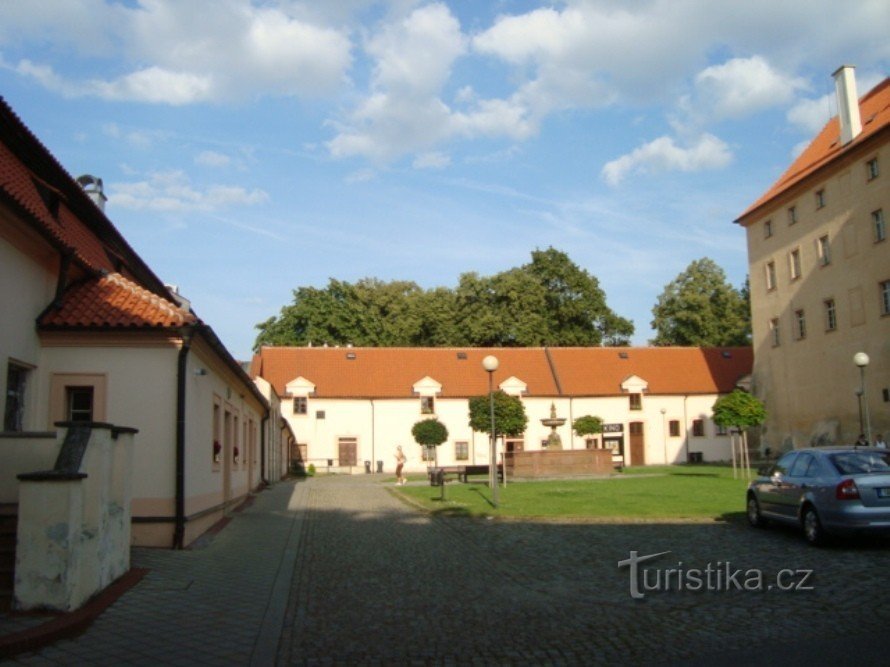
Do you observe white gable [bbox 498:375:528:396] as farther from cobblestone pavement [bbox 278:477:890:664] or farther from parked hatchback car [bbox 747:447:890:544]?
parked hatchback car [bbox 747:447:890:544]

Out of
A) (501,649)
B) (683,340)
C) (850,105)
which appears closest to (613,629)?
(501,649)

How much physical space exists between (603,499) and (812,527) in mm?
8738

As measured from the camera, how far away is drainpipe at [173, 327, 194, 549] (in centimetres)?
1348

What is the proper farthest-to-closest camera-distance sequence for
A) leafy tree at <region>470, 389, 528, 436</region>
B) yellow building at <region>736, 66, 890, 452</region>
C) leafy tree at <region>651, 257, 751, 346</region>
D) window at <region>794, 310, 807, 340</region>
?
leafy tree at <region>651, 257, 751, 346</region> < window at <region>794, 310, 807, 340</region> < yellow building at <region>736, 66, 890, 452</region> < leafy tree at <region>470, 389, 528, 436</region>

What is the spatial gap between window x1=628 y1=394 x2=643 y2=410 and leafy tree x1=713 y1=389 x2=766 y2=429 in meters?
28.2

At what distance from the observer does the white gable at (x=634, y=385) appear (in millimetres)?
56688

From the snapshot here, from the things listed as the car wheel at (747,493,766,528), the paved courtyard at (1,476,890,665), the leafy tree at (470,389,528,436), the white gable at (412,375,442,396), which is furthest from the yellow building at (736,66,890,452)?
the paved courtyard at (1,476,890,665)

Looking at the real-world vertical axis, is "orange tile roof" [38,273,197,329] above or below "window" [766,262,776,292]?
below

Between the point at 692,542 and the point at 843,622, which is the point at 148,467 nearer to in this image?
the point at 692,542

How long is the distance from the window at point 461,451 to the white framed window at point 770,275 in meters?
20.5

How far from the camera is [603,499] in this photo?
2119cm

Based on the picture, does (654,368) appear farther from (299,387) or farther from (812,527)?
(812,527)

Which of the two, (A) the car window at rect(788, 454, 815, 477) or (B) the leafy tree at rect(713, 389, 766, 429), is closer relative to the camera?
(A) the car window at rect(788, 454, 815, 477)

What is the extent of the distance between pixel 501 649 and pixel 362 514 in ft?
44.8
